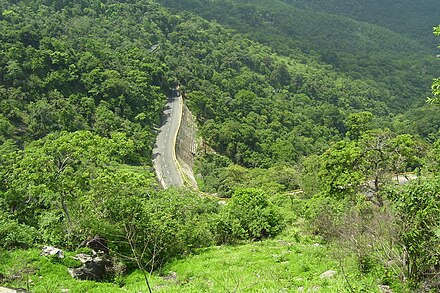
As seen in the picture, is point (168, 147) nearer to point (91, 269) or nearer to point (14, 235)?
point (14, 235)

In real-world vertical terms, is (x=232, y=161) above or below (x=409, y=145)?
below

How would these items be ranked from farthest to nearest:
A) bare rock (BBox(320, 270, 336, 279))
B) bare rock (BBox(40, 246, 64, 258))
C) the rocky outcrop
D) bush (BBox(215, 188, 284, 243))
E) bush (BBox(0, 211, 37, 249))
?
1. the rocky outcrop
2. bush (BBox(215, 188, 284, 243))
3. bush (BBox(0, 211, 37, 249))
4. bare rock (BBox(40, 246, 64, 258))
5. bare rock (BBox(320, 270, 336, 279))

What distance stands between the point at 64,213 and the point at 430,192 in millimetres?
15061

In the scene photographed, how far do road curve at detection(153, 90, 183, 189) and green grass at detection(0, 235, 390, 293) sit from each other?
93.7ft

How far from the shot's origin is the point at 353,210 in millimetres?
16672

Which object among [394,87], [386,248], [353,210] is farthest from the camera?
[394,87]

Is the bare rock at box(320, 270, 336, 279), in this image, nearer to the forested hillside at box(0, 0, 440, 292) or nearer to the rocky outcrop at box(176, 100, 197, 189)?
the forested hillside at box(0, 0, 440, 292)

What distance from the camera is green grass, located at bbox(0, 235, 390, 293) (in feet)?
36.1

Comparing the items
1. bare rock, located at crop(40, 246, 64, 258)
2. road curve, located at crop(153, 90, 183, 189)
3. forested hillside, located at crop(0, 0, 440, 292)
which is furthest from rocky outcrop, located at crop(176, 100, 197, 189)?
bare rock, located at crop(40, 246, 64, 258)

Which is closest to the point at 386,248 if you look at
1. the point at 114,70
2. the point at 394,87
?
the point at 114,70

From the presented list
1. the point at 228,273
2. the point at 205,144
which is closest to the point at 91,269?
the point at 228,273

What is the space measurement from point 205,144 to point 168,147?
9.83 m

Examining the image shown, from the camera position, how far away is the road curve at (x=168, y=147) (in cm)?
4962

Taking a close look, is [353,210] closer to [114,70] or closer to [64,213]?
[64,213]
